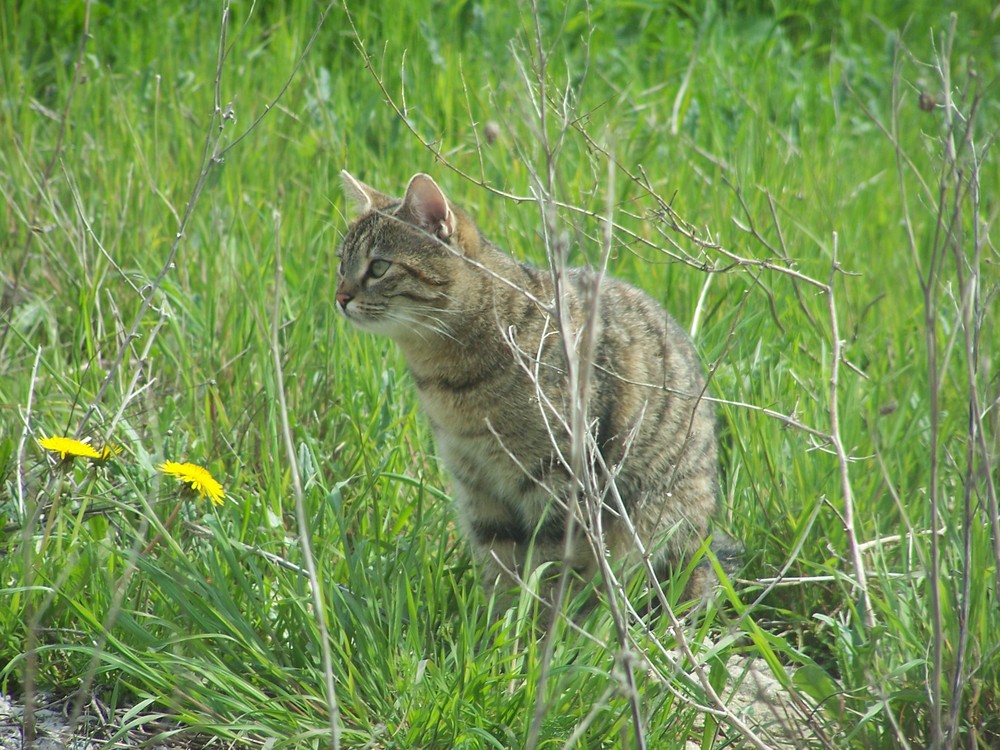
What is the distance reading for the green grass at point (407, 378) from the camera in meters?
2.09

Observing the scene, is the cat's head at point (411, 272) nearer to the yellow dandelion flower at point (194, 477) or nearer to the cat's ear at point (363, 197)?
the cat's ear at point (363, 197)

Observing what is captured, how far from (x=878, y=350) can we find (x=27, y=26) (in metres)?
3.72

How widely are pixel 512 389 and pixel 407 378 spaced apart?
666 millimetres

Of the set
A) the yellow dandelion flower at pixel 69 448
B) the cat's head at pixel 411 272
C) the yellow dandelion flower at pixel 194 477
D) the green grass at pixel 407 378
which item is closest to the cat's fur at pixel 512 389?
the cat's head at pixel 411 272

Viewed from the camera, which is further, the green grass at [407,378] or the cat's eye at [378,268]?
the cat's eye at [378,268]

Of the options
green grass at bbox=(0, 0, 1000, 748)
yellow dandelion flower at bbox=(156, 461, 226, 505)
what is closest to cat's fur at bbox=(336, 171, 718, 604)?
green grass at bbox=(0, 0, 1000, 748)

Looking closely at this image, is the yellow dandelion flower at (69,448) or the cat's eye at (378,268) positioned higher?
the cat's eye at (378,268)

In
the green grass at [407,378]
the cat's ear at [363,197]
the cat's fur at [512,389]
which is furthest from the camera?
the cat's ear at [363,197]

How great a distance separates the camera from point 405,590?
7.46ft

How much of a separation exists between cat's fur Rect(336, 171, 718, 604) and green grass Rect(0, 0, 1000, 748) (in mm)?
154

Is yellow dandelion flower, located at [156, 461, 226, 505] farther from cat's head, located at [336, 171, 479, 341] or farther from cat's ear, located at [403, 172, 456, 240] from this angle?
cat's ear, located at [403, 172, 456, 240]

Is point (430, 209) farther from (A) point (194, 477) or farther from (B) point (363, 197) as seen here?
(A) point (194, 477)

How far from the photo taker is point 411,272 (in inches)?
116

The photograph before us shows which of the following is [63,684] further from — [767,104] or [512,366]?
[767,104]
